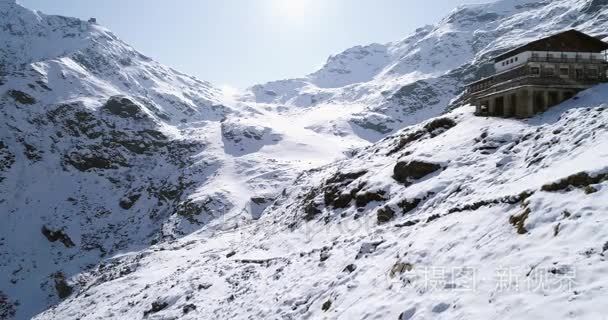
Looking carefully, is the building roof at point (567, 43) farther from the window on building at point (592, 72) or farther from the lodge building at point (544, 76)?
the window on building at point (592, 72)

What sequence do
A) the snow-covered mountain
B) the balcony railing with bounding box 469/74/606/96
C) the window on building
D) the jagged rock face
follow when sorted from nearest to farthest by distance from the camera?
1. the snow-covered mountain
2. the balcony railing with bounding box 469/74/606/96
3. the window on building
4. the jagged rock face

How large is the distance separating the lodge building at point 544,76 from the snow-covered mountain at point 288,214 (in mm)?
1852

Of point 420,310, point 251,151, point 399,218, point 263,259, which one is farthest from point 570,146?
point 251,151

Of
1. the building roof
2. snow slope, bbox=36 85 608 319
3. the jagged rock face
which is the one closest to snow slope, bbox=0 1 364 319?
the jagged rock face

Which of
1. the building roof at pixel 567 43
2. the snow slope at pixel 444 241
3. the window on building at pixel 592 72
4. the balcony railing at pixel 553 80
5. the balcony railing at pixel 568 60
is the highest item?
the building roof at pixel 567 43

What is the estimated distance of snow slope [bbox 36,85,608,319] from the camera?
1164cm

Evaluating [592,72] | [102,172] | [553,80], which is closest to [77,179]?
[102,172]

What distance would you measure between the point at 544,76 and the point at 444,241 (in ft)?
60.3

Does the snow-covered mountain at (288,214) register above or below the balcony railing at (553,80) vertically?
below

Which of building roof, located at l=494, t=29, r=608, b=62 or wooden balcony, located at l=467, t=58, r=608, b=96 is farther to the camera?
building roof, located at l=494, t=29, r=608, b=62

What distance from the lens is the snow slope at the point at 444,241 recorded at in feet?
38.2

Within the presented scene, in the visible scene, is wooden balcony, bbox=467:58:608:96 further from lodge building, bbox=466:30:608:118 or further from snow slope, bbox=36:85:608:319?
snow slope, bbox=36:85:608:319

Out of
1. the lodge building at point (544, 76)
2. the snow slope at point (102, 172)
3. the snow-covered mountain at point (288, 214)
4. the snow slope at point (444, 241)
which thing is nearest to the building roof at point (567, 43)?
the lodge building at point (544, 76)

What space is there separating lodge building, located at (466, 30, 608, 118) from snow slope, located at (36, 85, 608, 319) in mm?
1985
